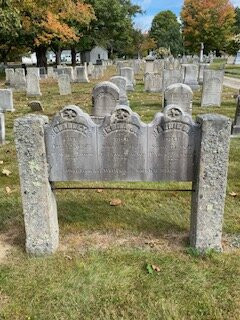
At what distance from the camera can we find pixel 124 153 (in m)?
3.52

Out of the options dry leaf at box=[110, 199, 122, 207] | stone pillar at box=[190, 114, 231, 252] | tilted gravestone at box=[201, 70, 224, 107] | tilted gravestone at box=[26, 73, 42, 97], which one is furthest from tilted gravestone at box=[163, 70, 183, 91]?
Answer: stone pillar at box=[190, 114, 231, 252]

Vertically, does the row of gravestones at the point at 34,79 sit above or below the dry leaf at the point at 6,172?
above

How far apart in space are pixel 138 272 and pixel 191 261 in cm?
58

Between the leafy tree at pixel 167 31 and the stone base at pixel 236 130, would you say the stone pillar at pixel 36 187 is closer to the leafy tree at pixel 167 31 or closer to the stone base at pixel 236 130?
the stone base at pixel 236 130

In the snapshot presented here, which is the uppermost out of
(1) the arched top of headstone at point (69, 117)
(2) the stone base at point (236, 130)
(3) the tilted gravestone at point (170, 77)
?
(1) the arched top of headstone at point (69, 117)

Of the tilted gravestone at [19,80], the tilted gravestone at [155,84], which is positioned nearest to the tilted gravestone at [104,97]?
the tilted gravestone at [155,84]

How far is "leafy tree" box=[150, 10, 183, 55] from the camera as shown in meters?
74.9

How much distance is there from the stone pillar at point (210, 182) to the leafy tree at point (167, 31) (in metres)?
73.1

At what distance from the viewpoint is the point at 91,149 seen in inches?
138

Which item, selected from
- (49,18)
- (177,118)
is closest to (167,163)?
(177,118)

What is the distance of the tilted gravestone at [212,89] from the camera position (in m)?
13.2

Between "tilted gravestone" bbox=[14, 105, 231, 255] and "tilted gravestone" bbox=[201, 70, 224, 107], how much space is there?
10.2 m

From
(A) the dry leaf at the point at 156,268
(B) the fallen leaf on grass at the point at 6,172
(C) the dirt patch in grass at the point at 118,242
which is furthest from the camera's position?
(B) the fallen leaf on grass at the point at 6,172

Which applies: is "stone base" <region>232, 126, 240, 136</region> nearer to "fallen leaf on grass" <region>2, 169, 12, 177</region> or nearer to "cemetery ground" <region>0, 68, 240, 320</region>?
"cemetery ground" <region>0, 68, 240, 320</region>
